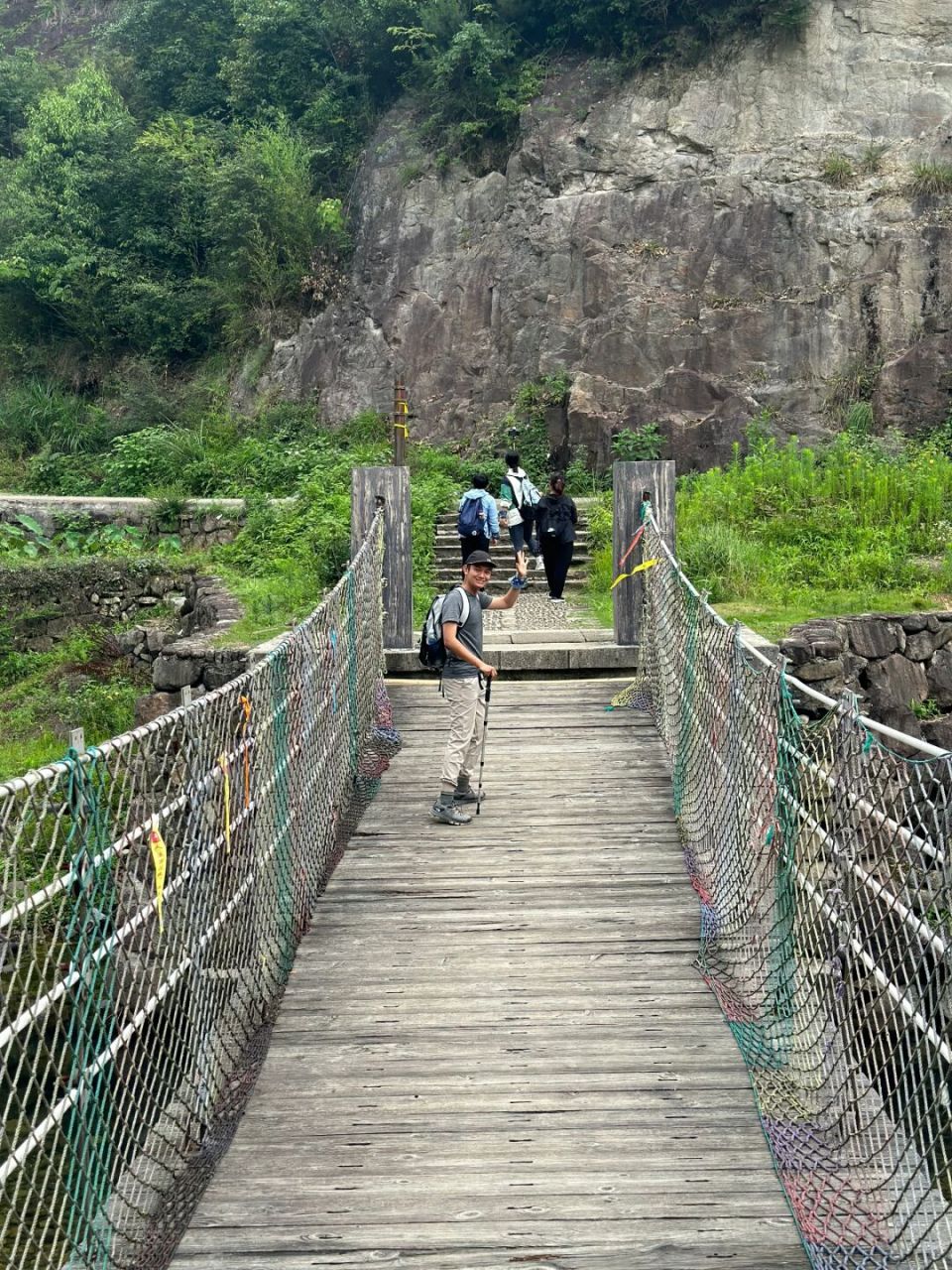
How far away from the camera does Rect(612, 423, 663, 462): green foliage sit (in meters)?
18.9

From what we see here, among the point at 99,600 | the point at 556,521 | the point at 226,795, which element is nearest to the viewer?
the point at 226,795

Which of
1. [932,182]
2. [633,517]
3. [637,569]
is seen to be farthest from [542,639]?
[932,182]

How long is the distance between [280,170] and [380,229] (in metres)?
2.21

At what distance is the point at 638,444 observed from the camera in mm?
18984

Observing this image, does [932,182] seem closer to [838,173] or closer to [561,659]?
[838,173]

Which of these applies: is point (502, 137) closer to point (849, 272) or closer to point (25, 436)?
point (849, 272)

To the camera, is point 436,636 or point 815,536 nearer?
point 436,636

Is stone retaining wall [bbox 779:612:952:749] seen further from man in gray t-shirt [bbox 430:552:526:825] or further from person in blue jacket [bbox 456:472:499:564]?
man in gray t-shirt [bbox 430:552:526:825]

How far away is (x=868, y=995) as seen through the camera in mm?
7395

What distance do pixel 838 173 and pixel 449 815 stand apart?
56.1 feet

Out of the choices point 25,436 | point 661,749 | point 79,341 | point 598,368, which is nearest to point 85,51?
point 79,341

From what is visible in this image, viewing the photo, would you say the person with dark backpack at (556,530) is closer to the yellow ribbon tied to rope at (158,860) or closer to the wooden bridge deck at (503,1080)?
the wooden bridge deck at (503,1080)

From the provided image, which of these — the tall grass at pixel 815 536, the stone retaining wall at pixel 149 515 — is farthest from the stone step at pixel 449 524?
the stone retaining wall at pixel 149 515

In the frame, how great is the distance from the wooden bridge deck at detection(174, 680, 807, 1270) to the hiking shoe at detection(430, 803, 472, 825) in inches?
2.5
